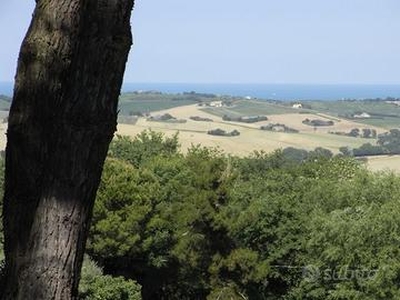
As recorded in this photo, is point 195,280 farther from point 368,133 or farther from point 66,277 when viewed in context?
point 368,133

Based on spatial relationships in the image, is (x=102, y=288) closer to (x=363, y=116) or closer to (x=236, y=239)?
(x=236, y=239)

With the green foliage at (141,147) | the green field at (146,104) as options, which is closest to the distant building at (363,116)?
the green field at (146,104)

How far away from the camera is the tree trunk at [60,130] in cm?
369

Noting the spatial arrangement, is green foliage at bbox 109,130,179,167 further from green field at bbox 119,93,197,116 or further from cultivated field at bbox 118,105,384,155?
green field at bbox 119,93,197,116

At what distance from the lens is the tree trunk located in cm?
369

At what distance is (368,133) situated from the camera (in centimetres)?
14738

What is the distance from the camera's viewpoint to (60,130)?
372 centimetres

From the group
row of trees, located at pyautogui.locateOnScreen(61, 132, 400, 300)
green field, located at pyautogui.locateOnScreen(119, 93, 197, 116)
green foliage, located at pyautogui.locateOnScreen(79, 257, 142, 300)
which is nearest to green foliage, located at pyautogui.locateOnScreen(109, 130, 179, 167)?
row of trees, located at pyautogui.locateOnScreen(61, 132, 400, 300)

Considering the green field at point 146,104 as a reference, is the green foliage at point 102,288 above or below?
above

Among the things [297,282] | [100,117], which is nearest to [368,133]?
[297,282]

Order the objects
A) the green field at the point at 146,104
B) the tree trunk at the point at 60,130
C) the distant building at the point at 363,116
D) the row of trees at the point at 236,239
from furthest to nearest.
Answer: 1. the distant building at the point at 363,116
2. the green field at the point at 146,104
3. the row of trees at the point at 236,239
4. the tree trunk at the point at 60,130

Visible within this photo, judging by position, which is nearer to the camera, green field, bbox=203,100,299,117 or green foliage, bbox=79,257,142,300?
green foliage, bbox=79,257,142,300

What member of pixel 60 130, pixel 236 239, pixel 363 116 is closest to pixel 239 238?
pixel 236 239

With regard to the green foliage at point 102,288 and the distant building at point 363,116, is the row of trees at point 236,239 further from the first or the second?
the distant building at point 363,116
